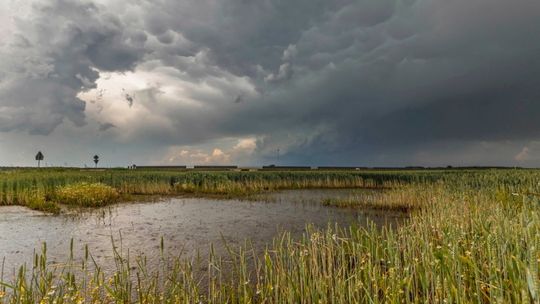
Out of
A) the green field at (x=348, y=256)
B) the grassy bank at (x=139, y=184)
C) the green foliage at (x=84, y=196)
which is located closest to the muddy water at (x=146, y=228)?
the green field at (x=348, y=256)

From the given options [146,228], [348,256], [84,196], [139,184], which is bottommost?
[348,256]

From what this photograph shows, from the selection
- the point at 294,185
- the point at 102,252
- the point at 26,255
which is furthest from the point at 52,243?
the point at 294,185

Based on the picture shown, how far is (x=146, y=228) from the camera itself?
13414 millimetres

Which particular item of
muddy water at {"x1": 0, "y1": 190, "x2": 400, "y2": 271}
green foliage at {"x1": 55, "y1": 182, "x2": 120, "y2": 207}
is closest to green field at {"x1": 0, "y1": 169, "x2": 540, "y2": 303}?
green foliage at {"x1": 55, "y1": 182, "x2": 120, "y2": 207}

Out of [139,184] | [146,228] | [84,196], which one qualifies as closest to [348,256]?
[146,228]

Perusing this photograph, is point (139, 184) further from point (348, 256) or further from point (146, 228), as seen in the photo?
point (348, 256)

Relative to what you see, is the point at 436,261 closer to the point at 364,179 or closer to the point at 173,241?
the point at 173,241

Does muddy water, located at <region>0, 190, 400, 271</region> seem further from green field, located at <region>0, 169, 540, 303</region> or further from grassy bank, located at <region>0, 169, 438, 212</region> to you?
grassy bank, located at <region>0, 169, 438, 212</region>

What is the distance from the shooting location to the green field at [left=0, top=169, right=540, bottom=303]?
432 centimetres

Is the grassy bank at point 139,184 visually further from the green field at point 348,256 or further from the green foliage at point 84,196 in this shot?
the green field at point 348,256

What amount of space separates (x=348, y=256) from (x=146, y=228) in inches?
367

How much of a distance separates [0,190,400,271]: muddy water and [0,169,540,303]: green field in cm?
116

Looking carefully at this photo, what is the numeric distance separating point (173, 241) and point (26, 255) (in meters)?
4.47

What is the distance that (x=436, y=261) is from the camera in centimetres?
427
